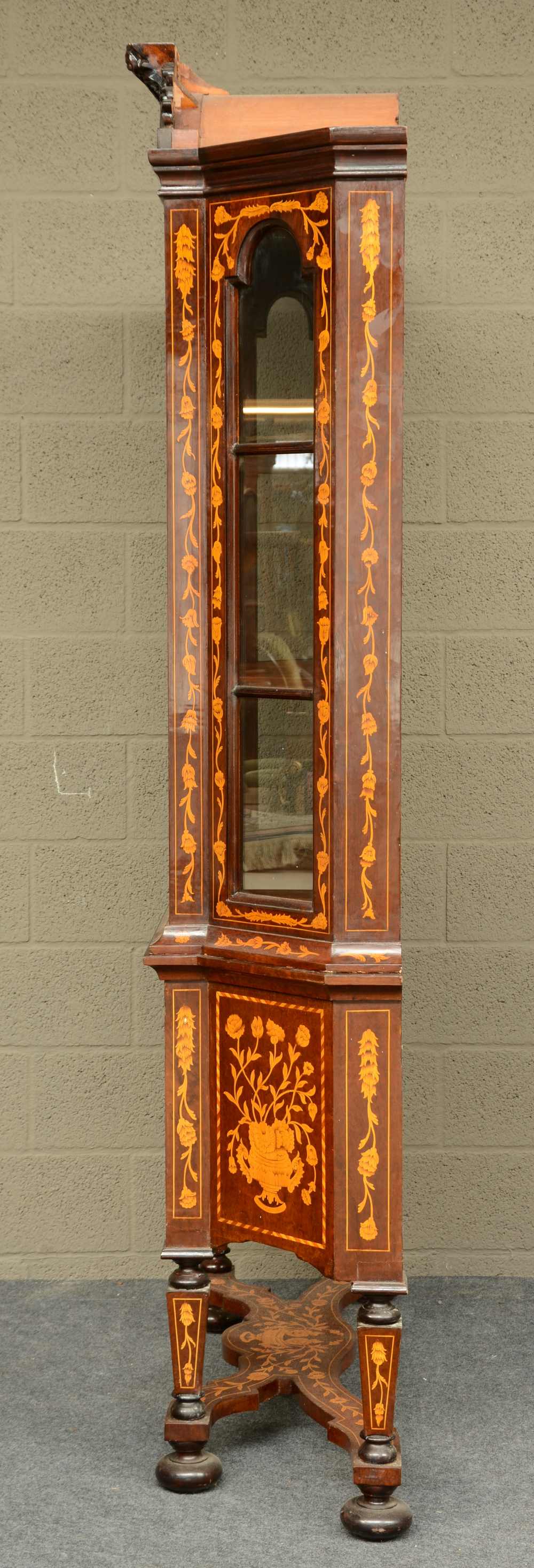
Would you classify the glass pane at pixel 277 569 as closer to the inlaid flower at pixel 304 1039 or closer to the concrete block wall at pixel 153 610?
the inlaid flower at pixel 304 1039

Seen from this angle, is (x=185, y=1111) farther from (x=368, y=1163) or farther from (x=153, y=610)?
(x=153, y=610)

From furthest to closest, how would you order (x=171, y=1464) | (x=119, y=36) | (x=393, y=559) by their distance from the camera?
(x=119, y=36) < (x=171, y=1464) < (x=393, y=559)

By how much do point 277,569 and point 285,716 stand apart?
24cm

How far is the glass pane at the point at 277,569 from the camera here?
7.59 ft

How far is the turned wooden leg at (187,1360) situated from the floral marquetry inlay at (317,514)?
0.60m

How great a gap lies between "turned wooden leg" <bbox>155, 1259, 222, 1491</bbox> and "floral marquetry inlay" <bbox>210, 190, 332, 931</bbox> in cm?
60

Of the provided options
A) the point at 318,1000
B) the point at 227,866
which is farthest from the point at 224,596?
the point at 318,1000

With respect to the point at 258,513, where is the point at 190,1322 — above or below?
below

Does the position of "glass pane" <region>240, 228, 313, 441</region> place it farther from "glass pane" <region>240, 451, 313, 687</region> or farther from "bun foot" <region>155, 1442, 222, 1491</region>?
"bun foot" <region>155, 1442, 222, 1491</region>

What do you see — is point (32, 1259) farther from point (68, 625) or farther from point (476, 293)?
point (476, 293)

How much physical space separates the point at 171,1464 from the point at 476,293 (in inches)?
90.3

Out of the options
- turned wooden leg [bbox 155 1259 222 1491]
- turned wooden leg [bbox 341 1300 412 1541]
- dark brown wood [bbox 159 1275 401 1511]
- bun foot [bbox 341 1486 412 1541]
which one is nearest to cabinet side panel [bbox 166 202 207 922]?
turned wooden leg [bbox 155 1259 222 1491]

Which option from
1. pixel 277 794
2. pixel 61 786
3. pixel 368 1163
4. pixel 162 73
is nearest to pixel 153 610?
pixel 61 786

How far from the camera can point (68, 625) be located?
311cm
